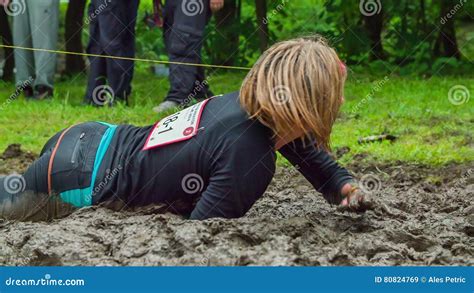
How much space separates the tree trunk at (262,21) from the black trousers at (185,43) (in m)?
1.40

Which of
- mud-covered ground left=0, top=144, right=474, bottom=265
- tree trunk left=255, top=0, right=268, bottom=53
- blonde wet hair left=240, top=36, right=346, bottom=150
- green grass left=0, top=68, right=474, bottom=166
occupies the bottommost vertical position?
mud-covered ground left=0, top=144, right=474, bottom=265

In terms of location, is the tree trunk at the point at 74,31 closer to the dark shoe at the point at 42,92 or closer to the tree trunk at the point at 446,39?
the dark shoe at the point at 42,92

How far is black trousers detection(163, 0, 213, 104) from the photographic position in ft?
26.1

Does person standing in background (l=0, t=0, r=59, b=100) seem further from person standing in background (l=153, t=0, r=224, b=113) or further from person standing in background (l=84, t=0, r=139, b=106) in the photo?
person standing in background (l=153, t=0, r=224, b=113)

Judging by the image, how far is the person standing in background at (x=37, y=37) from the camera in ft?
28.8

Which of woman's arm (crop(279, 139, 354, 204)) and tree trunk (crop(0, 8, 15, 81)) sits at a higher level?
tree trunk (crop(0, 8, 15, 81))

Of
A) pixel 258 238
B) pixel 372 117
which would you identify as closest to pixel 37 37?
pixel 372 117

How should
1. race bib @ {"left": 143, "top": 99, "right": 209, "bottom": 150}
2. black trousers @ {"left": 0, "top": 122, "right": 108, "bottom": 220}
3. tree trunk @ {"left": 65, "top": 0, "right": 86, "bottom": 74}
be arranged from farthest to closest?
1. tree trunk @ {"left": 65, "top": 0, "right": 86, "bottom": 74}
2. black trousers @ {"left": 0, "top": 122, "right": 108, "bottom": 220}
3. race bib @ {"left": 143, "top": 99, "right": 209, "bottom": 150}

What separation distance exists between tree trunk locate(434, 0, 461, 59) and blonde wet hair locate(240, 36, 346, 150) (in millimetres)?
6163

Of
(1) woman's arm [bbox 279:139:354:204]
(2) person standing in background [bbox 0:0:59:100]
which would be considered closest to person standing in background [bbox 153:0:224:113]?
(2) person standing in background [bbox 0:0:59:100]

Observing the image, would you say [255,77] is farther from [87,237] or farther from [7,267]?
[7,267]

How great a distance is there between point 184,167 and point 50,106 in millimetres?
→ 4337

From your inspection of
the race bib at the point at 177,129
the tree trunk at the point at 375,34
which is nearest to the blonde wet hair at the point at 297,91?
the race bib at the point at 177,129

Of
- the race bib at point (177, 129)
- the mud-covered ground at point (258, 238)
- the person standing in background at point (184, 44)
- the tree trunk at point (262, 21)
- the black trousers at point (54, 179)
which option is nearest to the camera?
the mud-covered ground at point (258, 238)
